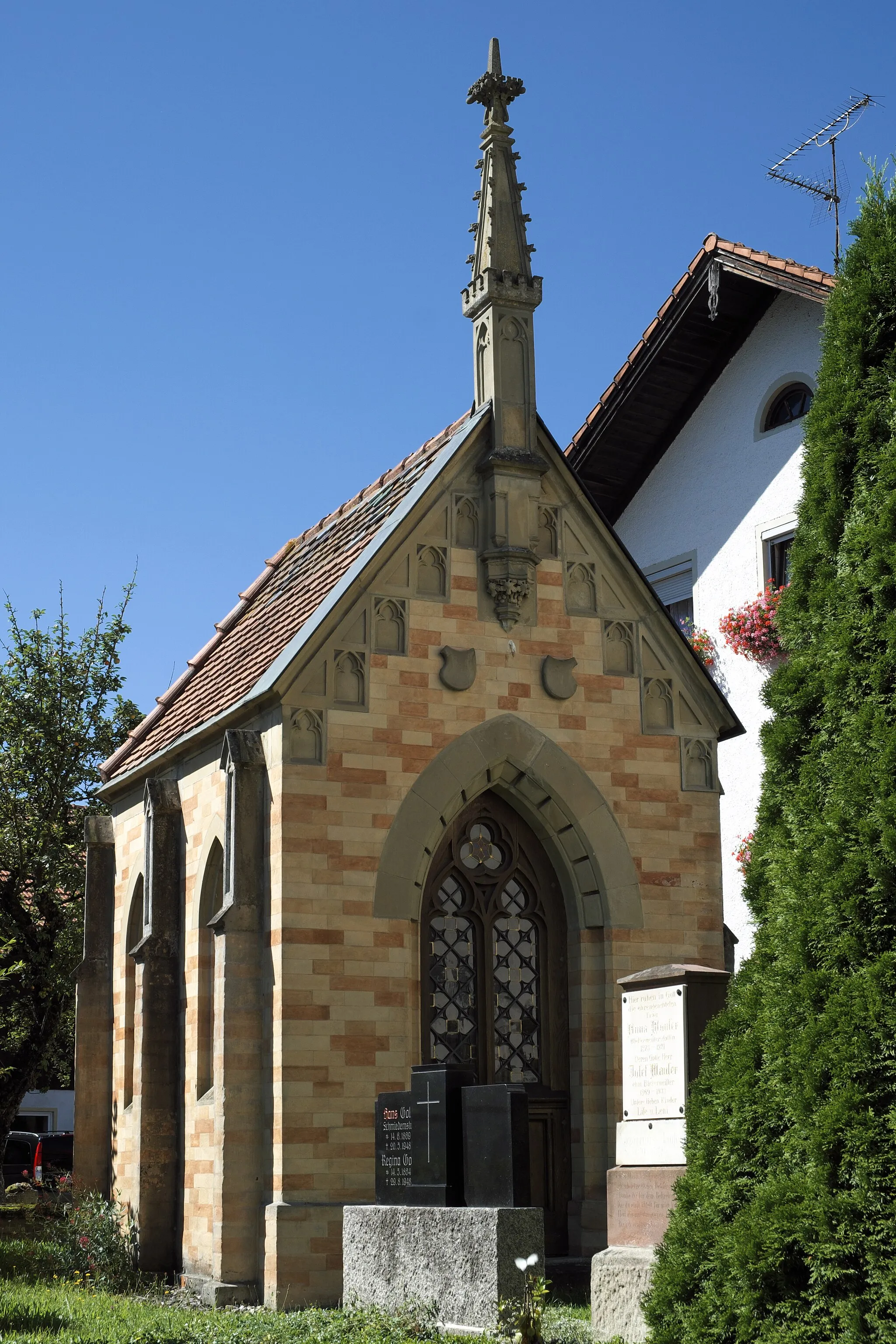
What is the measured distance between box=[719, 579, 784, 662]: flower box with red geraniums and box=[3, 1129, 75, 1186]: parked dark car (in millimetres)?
20070

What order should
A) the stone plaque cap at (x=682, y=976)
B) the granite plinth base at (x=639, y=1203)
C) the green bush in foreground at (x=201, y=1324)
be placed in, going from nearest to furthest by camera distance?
the granite plinth base at (x=639, y=1203)
the green bush in foreground at (x=201, y=1324)
the stone plaque cap at (x=682, y=976)

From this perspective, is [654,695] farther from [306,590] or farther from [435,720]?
[306,590]

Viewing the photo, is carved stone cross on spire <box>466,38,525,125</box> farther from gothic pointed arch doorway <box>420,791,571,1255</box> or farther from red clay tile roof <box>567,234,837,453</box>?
gothic pointed arch doorway <box>420,791,571,1255</box>

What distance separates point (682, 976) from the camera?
1054 centimetres

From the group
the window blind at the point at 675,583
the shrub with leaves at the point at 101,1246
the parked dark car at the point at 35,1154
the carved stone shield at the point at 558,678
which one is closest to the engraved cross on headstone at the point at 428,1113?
the carved stone shield at the point at 558,678

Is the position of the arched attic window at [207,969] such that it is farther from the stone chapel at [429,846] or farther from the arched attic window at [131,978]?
the arched attic window at [131,978]

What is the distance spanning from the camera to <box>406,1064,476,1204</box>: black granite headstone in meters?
11.4

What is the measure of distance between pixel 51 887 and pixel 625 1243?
604 inches

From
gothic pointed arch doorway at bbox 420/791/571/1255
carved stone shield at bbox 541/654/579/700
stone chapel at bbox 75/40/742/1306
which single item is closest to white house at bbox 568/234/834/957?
stone chapel at bbox 75/40/742/1306

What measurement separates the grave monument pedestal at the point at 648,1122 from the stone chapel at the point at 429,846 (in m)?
3.59

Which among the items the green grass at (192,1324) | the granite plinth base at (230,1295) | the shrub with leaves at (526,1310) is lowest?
the granite plinth base at (230,1295)

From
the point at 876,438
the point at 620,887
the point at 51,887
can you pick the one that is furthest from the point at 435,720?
the point at 51,887

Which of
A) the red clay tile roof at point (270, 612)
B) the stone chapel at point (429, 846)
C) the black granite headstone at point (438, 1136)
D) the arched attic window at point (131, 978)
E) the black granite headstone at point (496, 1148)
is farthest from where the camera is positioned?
the arched attic window at point (131, 978)

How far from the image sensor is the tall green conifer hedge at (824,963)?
5.66 metres
